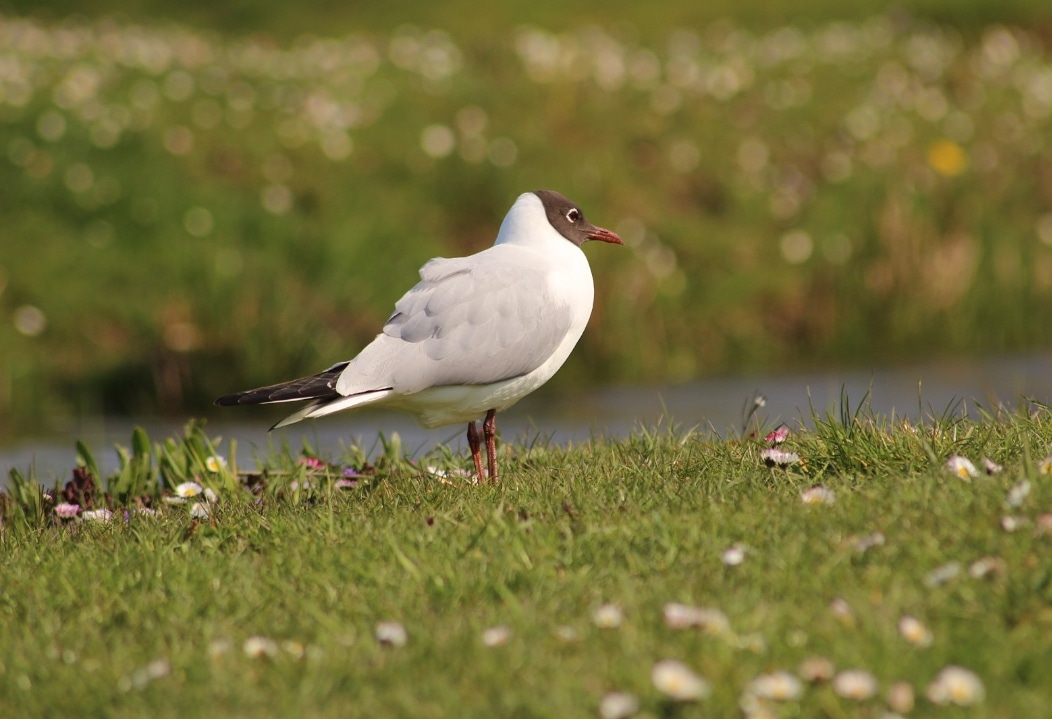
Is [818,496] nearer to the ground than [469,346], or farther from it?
nearer to the ground

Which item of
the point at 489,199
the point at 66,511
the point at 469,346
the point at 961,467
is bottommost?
the point at 66,511

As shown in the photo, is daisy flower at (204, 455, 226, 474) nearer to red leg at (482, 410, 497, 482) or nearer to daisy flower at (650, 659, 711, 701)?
red leg at (482, 410, 497, 482)

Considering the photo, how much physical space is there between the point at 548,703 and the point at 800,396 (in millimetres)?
7204

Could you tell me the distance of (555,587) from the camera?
4.03 metres

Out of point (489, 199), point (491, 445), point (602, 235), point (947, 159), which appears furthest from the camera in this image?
point (947, 159)

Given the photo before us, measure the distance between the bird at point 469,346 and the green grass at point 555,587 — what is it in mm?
384

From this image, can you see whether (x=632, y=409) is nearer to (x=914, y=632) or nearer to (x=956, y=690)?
(x=914, y=632)

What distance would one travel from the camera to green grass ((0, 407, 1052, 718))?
337 cm

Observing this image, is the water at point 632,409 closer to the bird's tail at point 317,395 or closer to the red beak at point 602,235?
the red beak at point 602,235

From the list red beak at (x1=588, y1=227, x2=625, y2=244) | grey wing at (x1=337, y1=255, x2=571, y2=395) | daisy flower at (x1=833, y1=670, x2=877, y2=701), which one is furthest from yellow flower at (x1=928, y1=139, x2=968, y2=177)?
→ daisy flower at (x1=833, y1=670, x2=877, y2=701)

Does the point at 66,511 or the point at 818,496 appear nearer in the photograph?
the point at 818,496

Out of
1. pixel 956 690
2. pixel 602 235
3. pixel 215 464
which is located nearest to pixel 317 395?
pixel 215 464

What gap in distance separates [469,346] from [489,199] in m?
7.01

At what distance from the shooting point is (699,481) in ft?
16.6
